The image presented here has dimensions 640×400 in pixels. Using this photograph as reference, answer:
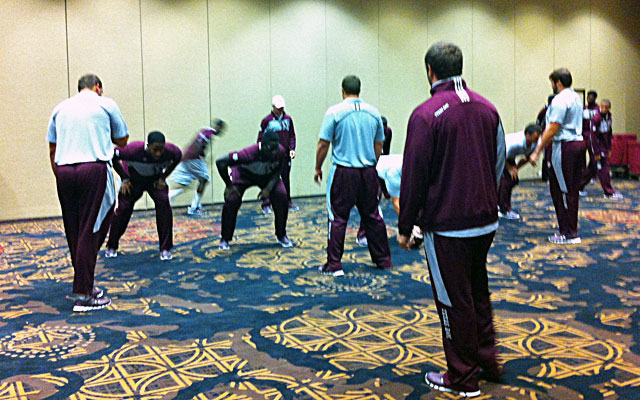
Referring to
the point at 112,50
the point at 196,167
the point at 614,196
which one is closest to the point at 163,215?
the point at 196,167

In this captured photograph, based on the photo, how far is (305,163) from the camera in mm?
11352

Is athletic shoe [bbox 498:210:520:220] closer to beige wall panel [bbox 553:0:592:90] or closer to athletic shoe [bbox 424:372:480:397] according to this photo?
athletic shoe [bbox 424:372:480:397]

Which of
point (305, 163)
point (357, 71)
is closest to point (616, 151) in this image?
point (357, 71)

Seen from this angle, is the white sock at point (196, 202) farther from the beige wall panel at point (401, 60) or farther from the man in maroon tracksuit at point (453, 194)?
the man in maroon tracksuit at point (453, 194)

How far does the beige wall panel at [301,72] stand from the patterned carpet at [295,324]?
14.7 ft

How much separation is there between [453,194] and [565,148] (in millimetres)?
4068

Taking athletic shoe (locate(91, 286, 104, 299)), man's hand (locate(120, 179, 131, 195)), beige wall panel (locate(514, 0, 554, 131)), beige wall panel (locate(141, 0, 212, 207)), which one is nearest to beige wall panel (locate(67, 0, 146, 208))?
beige wall panel (locate(141, 0, 212, 207))

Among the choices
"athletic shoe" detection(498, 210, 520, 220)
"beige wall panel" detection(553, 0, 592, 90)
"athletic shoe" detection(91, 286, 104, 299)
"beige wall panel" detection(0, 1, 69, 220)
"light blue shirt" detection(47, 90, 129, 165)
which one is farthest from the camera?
"beige wall panel" detection(553, 0, 592, 90)

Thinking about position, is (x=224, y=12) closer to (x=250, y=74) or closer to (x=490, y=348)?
(x=250, y=74)

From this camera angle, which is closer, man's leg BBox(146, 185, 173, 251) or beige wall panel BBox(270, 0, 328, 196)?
man's leg BBox(146, 185, 173, 251)

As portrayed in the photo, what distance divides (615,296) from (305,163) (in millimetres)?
7251

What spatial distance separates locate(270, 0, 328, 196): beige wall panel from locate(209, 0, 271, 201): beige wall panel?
15 centimetres

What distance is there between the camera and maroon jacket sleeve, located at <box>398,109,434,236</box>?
291 centimetres

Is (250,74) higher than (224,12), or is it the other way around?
(224,12)
